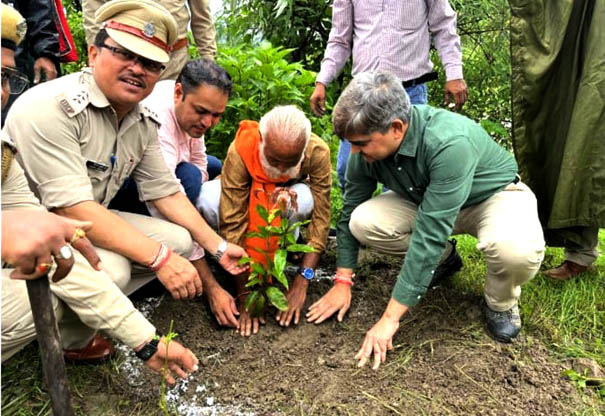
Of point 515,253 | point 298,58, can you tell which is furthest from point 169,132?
point 298,58

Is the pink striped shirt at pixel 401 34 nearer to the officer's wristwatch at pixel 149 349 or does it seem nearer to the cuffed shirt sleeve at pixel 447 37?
the cuffed shirt sleeve at pixel 447 37

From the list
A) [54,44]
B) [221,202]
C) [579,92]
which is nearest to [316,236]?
[221,202]

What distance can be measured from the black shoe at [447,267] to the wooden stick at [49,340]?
212 centimetres

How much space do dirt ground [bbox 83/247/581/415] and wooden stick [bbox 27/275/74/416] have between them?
629mm

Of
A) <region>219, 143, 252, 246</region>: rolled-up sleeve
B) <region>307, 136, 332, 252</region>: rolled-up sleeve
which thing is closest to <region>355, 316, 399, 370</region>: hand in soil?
<region>307, 136, 332, 252</region>: rolled-up sleeve

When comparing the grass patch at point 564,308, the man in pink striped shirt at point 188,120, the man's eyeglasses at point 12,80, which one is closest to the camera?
the man's eyeglasses at point 12,80

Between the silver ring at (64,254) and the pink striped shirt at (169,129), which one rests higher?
the silver ring at (64,254)

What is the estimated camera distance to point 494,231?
2.58 meters

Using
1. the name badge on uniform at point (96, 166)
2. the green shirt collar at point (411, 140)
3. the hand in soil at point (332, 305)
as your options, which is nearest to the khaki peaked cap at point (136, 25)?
the name badge on uniform at point (96, 166)

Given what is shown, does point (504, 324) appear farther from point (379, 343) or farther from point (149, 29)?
point (149, 29)

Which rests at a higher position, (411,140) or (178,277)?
(411,140)

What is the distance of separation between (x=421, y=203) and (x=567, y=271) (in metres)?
1.30

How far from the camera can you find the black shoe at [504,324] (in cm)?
262

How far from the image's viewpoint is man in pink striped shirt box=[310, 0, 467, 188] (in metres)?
3.33
